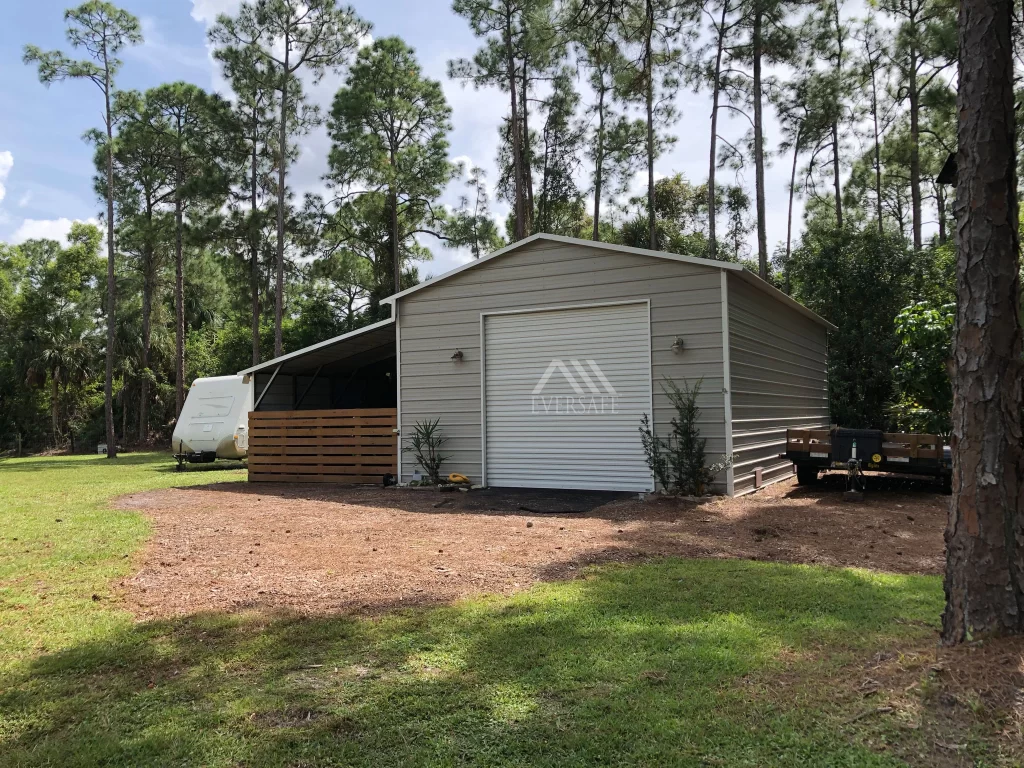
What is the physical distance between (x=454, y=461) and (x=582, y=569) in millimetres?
6422

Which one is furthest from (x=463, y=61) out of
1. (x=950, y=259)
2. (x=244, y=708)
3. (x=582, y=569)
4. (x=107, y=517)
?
(x=244, y=708)

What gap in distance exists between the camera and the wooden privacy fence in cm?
1262

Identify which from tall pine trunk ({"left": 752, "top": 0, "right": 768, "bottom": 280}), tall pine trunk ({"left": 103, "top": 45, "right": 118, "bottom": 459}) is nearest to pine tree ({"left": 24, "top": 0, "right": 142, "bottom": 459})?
tall pine trunk ({"left": 103, "top": 45, "right": 118, "bottom": 459})

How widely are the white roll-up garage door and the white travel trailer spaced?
9.13 metres

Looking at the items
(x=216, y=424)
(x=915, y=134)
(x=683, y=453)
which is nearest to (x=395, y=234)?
(x=216, y=424)

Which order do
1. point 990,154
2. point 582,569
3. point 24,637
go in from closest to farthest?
point 990,154
point 24,637
point 582,569

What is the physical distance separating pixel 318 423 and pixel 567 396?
525 centimetres

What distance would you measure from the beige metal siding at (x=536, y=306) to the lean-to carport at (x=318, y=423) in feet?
2.66

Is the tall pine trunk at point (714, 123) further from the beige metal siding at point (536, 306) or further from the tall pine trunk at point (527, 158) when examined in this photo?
the beige metal siding at point (536, 306)

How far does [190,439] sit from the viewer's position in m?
18.2

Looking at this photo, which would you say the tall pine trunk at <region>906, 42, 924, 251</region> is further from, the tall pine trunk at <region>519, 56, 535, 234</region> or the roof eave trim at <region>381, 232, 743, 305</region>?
the roof eave trim at <region>381, 232, 743, 305</region>

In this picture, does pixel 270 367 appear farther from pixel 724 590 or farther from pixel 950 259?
pixel 950 259

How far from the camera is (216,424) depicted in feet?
59.3

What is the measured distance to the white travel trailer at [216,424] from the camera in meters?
17.9
